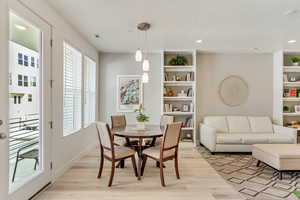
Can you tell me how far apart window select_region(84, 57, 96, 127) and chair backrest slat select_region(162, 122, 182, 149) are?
2512 mm

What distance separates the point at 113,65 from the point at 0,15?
13.1 ft

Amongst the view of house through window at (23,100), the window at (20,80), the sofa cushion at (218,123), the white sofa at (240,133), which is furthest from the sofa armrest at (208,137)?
the window at (20,80)

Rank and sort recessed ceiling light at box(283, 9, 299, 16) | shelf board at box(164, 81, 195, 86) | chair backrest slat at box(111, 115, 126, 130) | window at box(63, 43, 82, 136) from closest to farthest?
recessed ceiling light at box(283, 9, 299, 16)
window at box(63, 43, 82, 136)
chair backrest slat at box(111, 115, 126, 130)
shelf board at box(164, 81, 195, 86)

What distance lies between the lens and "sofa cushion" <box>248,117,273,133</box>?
211 inches

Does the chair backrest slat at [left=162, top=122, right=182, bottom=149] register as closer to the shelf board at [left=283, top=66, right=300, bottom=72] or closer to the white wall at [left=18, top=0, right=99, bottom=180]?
the white wall at [left=18, top=0, right=99, bottom=180]

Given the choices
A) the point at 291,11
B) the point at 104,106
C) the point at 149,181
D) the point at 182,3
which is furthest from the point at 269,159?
the point at 104,106

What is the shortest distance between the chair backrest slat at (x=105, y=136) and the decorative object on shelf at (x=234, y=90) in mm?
3855

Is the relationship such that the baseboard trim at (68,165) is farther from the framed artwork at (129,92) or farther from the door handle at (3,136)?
the framed artwork at (129,92)

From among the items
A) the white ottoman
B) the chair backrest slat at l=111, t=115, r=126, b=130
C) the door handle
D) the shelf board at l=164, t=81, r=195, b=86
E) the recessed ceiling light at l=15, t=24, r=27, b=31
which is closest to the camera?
the door handle

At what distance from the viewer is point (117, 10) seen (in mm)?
3076

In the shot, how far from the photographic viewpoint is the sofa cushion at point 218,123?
17.7ft

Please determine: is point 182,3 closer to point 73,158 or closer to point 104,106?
point 73,158

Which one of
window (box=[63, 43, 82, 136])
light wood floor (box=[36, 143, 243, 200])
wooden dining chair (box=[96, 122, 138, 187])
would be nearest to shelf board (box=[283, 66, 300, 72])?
light wood floor (box=[36, 143, 243, 200])

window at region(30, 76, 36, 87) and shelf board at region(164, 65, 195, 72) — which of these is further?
shelf board at region(164, 65, 195, 72)
